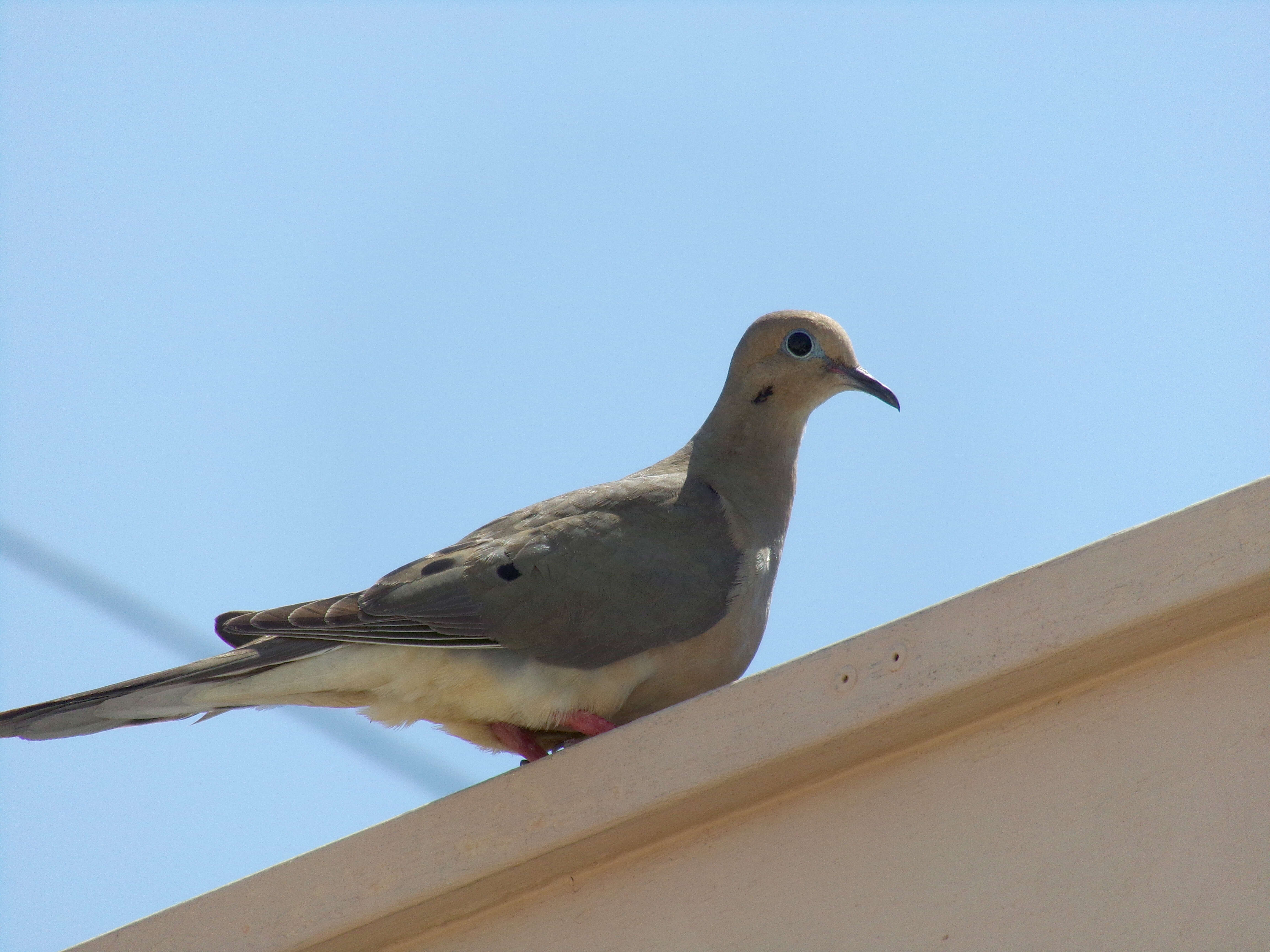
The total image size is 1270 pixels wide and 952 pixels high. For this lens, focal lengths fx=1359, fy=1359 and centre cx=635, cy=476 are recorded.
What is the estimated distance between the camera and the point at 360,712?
12.5ft

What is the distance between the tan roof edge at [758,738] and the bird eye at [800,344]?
193cm

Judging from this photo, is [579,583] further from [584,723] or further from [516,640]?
[584,723]

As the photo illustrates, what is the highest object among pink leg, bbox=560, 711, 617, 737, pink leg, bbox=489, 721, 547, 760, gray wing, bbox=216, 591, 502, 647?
gray wing, bbox=216, 591, 502, 647

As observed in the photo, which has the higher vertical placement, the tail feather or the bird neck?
the bird neck

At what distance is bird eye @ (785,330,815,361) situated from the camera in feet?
14.8

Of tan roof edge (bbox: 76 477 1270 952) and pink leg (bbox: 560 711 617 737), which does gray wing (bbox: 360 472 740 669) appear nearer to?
pink leg (bbox: 560 711 617 737)

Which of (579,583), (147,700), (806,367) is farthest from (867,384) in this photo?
(147,700)

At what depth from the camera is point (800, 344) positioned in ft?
14.8

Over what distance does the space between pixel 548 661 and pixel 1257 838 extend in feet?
6.05

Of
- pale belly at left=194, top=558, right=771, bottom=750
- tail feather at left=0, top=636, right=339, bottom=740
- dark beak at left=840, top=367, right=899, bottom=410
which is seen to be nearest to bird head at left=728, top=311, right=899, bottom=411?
dark beak at left=840, top=367, right=899, bottom=410

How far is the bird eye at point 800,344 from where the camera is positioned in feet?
14.8

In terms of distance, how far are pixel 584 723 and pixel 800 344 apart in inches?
61.5

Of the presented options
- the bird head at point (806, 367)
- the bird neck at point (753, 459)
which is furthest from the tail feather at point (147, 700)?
the bird head at point (806, 367)

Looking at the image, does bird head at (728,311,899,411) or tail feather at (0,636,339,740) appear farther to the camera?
bird head at (728,311,899,411)
